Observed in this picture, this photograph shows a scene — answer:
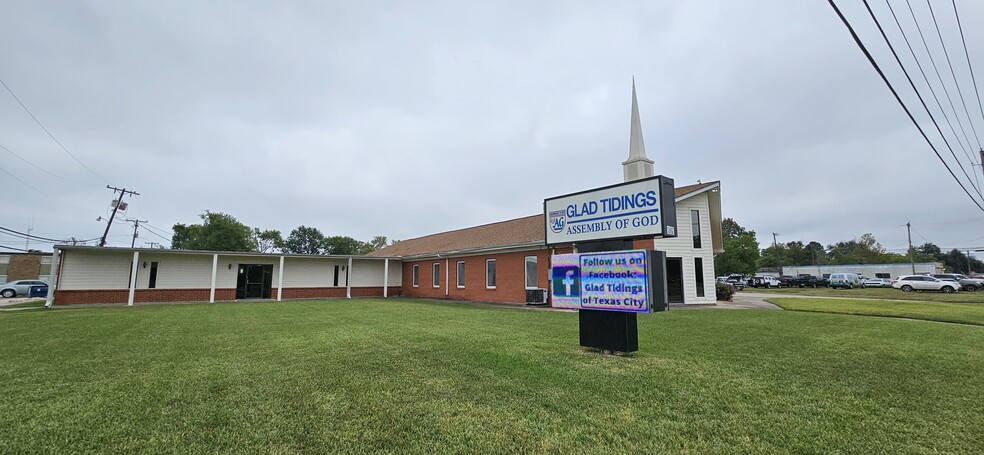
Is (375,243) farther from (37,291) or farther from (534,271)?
(534,271)

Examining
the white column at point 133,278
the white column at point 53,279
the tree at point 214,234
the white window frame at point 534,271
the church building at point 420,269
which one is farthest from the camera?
the tree at point 214,234

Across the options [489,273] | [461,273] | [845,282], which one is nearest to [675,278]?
[489,273]

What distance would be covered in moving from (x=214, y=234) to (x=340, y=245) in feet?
50.5

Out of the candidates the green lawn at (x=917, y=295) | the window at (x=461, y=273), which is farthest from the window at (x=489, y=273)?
the green lawn at (x=917, y=295)

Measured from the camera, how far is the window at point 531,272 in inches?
680

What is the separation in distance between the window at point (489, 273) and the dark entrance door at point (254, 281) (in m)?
12.4

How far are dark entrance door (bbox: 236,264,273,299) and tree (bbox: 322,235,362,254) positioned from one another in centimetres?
3558

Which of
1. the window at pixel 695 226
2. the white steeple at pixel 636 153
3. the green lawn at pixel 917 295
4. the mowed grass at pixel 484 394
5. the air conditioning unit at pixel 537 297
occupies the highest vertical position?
the white steeple at pixel 636 153

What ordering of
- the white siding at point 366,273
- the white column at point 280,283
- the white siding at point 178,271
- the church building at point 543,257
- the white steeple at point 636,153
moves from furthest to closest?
1. the white siding at point 366,273
2. the white column at point 280,283
3. the white siding at point 178,271
4. the church building at point 543,257
5. the white steeple at point 636,153

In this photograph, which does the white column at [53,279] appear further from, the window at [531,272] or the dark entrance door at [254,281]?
the window at [531,272]

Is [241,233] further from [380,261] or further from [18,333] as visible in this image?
[18,333]

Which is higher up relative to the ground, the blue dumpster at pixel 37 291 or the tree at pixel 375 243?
the tree at pixel 375 243

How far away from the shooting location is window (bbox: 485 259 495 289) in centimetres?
1928

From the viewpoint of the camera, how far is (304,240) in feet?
202
